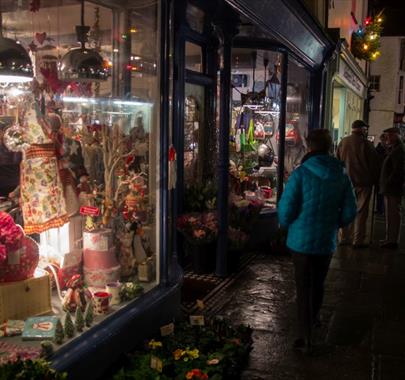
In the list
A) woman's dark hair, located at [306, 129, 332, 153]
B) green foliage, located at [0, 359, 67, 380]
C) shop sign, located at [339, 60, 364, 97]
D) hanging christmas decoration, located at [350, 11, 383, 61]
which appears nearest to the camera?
green foliage, located at [0, 359, 67, 380]

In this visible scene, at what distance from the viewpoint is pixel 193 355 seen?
3.79 m

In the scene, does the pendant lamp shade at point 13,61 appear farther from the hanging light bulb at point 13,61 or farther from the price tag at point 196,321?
the price tag at point 196,321

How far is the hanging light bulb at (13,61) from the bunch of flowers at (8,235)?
93 centimetres

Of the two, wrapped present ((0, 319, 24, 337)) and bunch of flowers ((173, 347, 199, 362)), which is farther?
bunch of flowers ((173, 347, 199, 362))

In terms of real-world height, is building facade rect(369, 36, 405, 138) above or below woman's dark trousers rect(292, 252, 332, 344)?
above

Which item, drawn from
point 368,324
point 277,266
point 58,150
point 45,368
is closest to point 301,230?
point 368,324

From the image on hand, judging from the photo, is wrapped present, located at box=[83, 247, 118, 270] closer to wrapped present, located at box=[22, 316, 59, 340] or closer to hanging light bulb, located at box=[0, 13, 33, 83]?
wrapped present, located at box=[22, 316, 59, 340]

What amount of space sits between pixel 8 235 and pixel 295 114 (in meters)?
6.71

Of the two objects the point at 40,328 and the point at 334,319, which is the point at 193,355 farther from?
the point at 334,319

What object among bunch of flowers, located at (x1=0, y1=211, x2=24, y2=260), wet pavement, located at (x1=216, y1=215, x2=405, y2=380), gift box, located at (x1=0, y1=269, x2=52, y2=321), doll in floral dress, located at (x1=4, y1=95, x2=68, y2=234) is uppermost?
doll in floral dress, located at (x1=4, y1=95, x2=68, y2=234)

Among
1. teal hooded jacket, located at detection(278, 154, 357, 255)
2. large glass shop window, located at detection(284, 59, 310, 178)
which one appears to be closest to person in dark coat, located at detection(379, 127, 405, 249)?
large glass shop window, located at detection(284, 59, 310, 178)

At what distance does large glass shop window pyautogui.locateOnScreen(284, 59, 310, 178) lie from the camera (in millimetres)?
8961

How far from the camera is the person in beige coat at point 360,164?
8.14 meters

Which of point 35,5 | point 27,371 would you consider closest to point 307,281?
point 27,371
